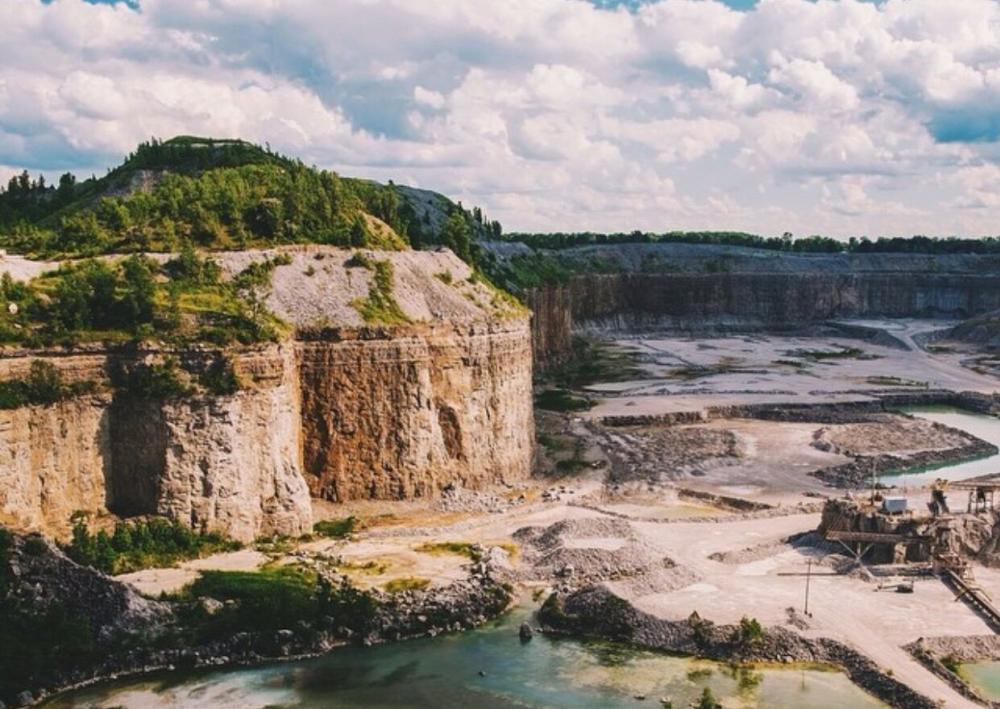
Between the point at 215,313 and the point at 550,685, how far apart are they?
25.9 m

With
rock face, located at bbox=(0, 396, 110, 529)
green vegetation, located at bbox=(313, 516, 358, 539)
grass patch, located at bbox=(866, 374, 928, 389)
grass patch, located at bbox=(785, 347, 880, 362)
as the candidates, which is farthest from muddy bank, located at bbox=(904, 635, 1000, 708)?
grass patch, located at bbox=(785, 347, 880, 362)

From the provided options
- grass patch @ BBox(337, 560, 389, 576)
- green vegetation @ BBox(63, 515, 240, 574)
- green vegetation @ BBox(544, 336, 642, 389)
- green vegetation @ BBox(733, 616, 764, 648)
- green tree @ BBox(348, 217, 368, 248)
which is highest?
green tree @ BBox(348, 217, 368, 248)

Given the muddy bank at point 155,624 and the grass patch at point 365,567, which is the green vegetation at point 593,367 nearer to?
the grass patch at point 365,567

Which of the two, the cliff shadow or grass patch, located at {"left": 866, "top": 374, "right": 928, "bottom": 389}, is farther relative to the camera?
grass patch, located at {"left": 866, "top": 374, "right": 928, "bottom": 389}

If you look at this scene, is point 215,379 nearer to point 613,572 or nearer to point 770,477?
point 613,572

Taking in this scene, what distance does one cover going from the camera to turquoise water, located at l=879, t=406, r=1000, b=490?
251ft

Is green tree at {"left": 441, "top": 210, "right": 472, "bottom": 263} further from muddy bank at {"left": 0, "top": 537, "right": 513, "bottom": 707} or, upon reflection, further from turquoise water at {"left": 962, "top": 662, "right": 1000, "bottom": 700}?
turquoise water at {"left": 962, "top": 662, "right": 1000, "bottom": 700}

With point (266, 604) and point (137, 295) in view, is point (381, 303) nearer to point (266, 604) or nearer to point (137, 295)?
point (137, 295)

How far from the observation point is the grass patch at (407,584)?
4734 centimetres

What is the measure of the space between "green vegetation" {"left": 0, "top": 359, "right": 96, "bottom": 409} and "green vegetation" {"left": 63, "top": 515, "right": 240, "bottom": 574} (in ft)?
17.9

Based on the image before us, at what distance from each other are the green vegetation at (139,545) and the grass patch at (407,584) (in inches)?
338

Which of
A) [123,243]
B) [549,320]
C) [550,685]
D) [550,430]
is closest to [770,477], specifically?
[550,430]

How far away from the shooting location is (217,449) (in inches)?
2056

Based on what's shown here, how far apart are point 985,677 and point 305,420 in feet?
113
